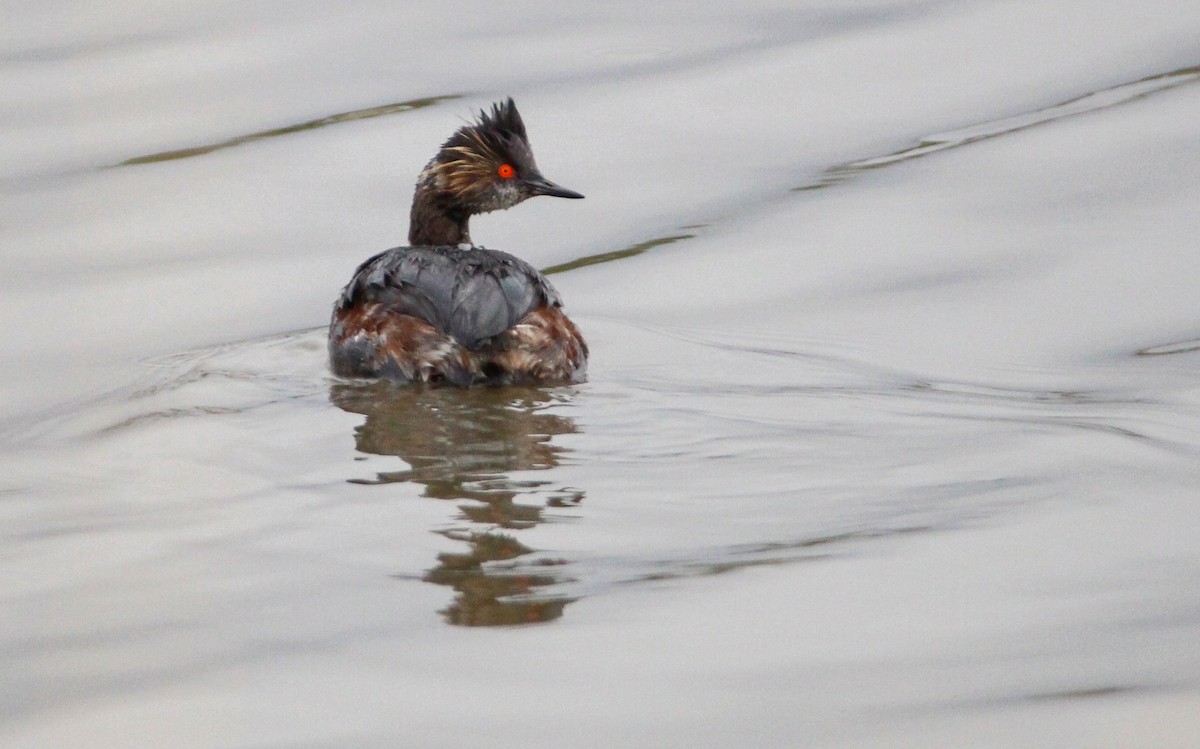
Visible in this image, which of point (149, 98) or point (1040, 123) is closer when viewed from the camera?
point (1040, 123)

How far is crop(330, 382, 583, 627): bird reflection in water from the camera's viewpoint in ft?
14.5

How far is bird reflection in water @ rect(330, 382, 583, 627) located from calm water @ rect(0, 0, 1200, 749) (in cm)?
2

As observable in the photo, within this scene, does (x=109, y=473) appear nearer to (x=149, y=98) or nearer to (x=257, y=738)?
(x=257, y=738)

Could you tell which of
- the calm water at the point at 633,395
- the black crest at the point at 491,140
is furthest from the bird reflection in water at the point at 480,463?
the black crest at the point at 491,140

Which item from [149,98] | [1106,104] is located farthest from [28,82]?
[1106,104]

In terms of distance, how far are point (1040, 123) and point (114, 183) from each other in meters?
5.84

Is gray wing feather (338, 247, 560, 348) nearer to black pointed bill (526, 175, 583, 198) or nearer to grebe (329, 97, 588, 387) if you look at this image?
grebe (329, 97, 588, 387)

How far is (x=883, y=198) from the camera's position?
10172mm

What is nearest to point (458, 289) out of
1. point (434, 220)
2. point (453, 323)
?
point (453, 323)

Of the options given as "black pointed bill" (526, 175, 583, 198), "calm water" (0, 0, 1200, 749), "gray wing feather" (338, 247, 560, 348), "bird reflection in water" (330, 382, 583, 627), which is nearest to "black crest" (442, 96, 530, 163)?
"black pointed bill" (526, 175, 583, 198)

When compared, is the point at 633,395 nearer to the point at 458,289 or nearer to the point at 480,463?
the point at 458,289

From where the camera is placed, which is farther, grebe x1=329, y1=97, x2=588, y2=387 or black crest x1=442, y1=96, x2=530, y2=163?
black crest x1=442, y1=96, x2=530, y2=163

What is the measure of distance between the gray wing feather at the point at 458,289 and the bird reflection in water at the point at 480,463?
0.89 feet

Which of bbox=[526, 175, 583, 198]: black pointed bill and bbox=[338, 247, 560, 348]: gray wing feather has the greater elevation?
bbox=[526, 175, 583, 198]: black pointed bill
